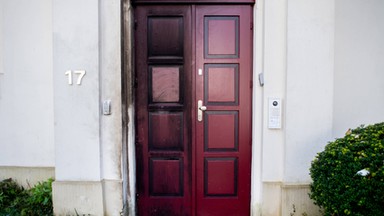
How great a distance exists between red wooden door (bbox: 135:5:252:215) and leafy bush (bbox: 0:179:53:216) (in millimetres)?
1275

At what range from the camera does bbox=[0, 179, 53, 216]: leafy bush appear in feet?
12.6

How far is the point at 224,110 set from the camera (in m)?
3.89

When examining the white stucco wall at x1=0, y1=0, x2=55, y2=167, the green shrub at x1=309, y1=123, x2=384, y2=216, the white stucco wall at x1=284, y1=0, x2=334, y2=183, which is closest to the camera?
the green shrub at x1=309, y1=123, x2=384, y2=216

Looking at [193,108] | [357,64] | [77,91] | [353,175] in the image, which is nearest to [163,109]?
[193,108]

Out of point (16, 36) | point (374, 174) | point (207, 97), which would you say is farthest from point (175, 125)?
point (16, 36)

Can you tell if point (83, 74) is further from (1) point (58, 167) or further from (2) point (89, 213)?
(2) point (89, 213)

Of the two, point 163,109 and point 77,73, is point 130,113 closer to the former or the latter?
point 163,109

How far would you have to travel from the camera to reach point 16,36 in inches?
169

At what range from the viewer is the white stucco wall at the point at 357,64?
393 centimetres

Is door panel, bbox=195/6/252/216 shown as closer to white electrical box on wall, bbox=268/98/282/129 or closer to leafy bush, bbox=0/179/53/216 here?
white electrical box on wall, bbox=268/98/282/129

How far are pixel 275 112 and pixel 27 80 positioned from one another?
143 inches

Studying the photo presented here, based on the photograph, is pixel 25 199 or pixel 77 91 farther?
pixel 25 199

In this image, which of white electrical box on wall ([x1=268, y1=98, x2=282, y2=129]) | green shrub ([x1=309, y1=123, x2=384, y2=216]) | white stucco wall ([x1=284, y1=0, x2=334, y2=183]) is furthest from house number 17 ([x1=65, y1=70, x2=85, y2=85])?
green shrub ([x1=309, y1=123, x2=384, y2=216])

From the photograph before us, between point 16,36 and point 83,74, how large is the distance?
1556 mm
